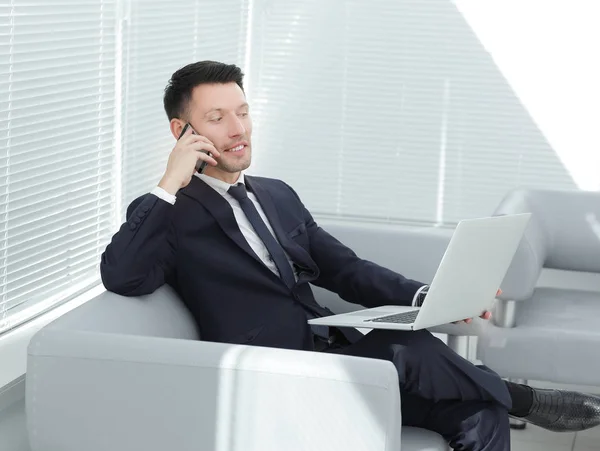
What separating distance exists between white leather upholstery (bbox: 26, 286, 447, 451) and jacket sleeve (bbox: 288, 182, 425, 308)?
2.69 feet

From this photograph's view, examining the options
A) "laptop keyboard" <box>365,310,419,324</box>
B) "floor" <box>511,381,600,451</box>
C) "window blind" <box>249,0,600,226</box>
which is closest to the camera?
"laptop keyboard" <box>365,310,419,324</box>

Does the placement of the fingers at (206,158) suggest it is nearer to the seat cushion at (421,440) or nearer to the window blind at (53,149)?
the window blind at (53,149)

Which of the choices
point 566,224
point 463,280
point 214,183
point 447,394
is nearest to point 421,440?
point 447,394

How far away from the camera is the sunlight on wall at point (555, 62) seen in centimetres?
487

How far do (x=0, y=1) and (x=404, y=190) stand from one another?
2646 mm

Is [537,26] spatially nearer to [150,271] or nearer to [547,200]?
[547,200]

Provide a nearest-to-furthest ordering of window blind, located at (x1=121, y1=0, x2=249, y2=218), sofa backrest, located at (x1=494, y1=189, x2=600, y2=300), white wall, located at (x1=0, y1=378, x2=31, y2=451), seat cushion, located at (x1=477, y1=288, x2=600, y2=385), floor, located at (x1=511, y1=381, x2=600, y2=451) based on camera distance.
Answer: white wall, located at (x1=0, y1=378, x2=31, y2=451) < seat cushion, located at (x1=477, y1=288, x2=600, y2=385) < floor, located at (x1=511, y1=381, x2=600, y2=451) < window blind, located at (x1=121, y1=0, x2=249, y2=218) < sofa backrest, located at (x1=494, y1=189, x2=600, y2=300)

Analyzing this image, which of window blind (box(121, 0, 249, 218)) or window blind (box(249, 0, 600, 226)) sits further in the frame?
window blind (box(249, 0, 600, 226))

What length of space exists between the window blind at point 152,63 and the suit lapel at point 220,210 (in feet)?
3.48

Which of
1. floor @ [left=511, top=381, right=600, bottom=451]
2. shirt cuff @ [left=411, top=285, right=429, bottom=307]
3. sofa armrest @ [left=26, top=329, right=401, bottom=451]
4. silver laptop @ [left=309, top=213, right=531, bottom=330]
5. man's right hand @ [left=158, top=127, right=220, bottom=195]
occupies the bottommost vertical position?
floor @ [left=511, top=381, right=600, bottom=451]

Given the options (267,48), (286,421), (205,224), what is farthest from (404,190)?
(286,421)

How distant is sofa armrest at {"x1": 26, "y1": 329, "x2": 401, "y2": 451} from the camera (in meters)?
2.23

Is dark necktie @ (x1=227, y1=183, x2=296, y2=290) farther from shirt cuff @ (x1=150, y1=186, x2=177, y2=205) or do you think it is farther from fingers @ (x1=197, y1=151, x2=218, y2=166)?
shirt cuff @ (x1=150, y1=186, x2=177, y2=205)

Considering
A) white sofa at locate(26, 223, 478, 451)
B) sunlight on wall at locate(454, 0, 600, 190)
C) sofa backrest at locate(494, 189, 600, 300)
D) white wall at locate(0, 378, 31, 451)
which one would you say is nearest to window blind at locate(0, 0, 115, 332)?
white wall at locate(0, 378, 31, 451)
